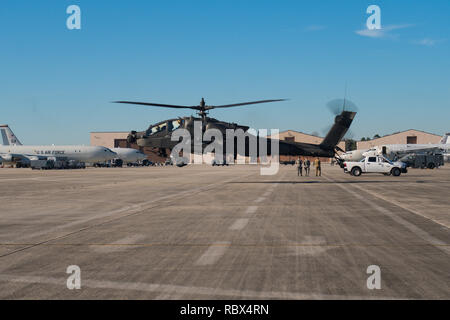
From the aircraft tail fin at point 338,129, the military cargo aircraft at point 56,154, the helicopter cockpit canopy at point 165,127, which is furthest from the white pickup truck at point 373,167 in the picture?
the military cargo aircraft at point 56,154

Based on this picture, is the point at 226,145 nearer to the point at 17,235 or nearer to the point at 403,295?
the point at 17,235

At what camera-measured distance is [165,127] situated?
31.5m

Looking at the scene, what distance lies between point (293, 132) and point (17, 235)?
15330 centimetres

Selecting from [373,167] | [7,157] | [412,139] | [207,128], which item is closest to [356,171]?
[373,167]

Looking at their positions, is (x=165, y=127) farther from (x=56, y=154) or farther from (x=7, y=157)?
(x=7, y=157)

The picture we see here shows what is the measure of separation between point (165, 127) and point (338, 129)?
1278 cm

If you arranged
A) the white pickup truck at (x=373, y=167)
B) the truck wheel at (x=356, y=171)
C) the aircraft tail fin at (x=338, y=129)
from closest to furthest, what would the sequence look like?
the aircraft tail fin at (x=338, y=129)
the white pickup truck at (x=373, y=167)
the truck wheel at (x=356, y=171)

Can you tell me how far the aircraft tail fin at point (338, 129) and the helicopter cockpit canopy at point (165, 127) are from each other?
11.0 meters

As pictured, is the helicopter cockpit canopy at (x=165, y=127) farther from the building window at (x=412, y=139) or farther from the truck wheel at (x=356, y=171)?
the building window at (x=412, y=139)

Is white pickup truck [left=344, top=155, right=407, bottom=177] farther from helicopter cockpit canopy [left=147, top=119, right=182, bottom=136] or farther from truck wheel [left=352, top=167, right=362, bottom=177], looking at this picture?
helicopter cockpit canopy [left=147, top=119, right=182, bottom=136]

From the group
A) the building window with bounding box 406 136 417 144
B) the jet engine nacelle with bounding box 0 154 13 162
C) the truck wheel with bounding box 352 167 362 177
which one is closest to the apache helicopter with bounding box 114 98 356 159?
the truck wheel with bounding box 352 167 362 177

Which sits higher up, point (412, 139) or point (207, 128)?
point (412, 139)

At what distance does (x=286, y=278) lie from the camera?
264 inches

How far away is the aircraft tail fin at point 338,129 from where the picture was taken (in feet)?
111
